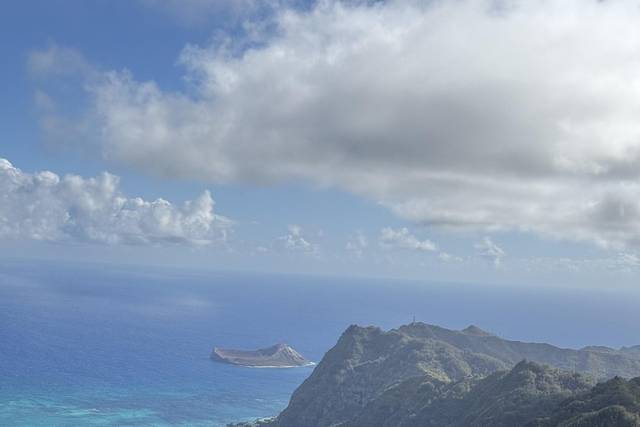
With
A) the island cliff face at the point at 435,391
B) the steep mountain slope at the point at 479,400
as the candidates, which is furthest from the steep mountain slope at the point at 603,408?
the steep mountain slope at the point at 479,400

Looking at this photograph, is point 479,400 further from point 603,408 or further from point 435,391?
point 603,408

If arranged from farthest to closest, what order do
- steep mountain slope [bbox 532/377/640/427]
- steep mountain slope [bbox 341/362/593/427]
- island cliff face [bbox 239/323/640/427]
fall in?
1. steep mountain slope [bbox 341/362/593/427]
2. island cliff face [bbox 239/323/640/427]
3. steep mountain slope [bbox 532/377/640/427]

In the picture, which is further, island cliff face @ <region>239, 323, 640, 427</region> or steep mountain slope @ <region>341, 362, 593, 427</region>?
steep mountain slope @ <region>341, 362, 593, 427</region>

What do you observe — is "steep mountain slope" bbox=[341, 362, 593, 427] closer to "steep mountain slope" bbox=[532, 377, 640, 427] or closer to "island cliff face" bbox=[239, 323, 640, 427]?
"island cliff face" bbox=[239, 323, 640, 427]

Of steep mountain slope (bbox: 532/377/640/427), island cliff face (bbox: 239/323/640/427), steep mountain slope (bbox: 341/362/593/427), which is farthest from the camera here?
steep mountain slope (bbox: 341/362/593/427)

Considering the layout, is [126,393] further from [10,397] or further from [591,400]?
[591,400]

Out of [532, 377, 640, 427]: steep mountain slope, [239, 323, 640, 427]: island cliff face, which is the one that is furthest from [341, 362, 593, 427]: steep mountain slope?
[532, 377, 640, 427]: steep mountain slope

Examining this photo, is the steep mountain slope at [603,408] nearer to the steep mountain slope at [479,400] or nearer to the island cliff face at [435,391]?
the island cliff face at [435,391]

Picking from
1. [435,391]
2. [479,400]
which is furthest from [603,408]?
[435,391]

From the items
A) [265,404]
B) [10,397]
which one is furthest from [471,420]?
[10,397]
